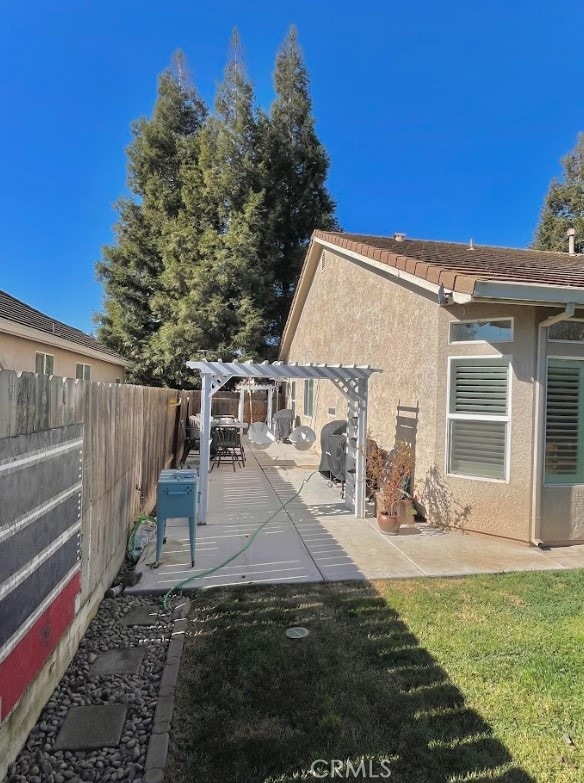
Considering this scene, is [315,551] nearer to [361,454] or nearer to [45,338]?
[361,454]

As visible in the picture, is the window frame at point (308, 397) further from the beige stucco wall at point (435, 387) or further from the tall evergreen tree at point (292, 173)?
the tall evergreen tree at point (292, 173)

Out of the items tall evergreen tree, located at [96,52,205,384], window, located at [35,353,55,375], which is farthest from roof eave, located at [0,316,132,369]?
tall evergreen tree, located at [96,52,205,384]

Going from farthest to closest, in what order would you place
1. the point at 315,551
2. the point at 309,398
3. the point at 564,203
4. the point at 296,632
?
1. the point at 564,203
2. the point at 309,398
3. the point at 315,551
4. the point at 296,632

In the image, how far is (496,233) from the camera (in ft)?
86.1

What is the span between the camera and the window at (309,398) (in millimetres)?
15770

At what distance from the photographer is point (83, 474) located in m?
3.57

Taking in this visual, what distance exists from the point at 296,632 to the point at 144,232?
88.0 ft

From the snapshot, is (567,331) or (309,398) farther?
(309,398)

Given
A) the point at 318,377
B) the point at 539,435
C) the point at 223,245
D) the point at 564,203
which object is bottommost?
the point at 539,435

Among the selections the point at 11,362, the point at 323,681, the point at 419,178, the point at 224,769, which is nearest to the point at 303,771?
the point at 224,769

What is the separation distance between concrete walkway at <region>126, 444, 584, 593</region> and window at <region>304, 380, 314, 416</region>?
7.30m

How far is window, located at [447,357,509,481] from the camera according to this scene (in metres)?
6.55

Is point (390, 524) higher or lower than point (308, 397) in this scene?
lower

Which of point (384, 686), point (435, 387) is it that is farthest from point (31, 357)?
point (384, 686)
